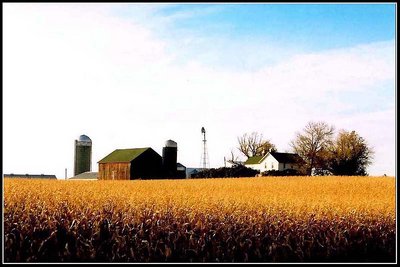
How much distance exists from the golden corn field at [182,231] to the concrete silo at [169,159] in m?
42.1

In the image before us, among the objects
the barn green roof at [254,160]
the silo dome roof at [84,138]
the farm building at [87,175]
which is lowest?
the farm building at [87,175]

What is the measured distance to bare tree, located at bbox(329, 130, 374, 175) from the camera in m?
37.7

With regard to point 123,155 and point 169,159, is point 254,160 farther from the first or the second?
point 123,155

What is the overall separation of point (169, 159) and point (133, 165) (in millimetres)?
4159

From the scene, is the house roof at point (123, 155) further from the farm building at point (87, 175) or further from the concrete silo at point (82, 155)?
the concrete silo at point (82, 155)

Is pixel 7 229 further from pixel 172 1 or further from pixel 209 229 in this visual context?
pixel 172 1

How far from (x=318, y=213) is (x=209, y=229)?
8.36ft

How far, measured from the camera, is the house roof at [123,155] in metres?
51.7

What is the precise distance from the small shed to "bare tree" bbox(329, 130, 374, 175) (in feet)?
61.4

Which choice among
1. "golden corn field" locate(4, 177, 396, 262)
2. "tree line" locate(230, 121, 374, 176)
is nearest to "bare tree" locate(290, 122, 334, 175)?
"tree line" locate(230, 121, 374, 176)

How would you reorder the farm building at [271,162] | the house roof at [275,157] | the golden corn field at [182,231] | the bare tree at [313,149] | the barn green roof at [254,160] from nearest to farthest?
the golden corn field at [182,231] < the bare tree at [313,149] < the barn green roof at [254,160] < the house roof at [275,157] < the farm building at [271,162]

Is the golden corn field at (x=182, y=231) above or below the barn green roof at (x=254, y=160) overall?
below

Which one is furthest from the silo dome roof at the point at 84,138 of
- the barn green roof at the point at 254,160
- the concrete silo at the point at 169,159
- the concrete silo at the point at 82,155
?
the barn green roof at the point at 254,160

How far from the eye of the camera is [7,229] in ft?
25.0
